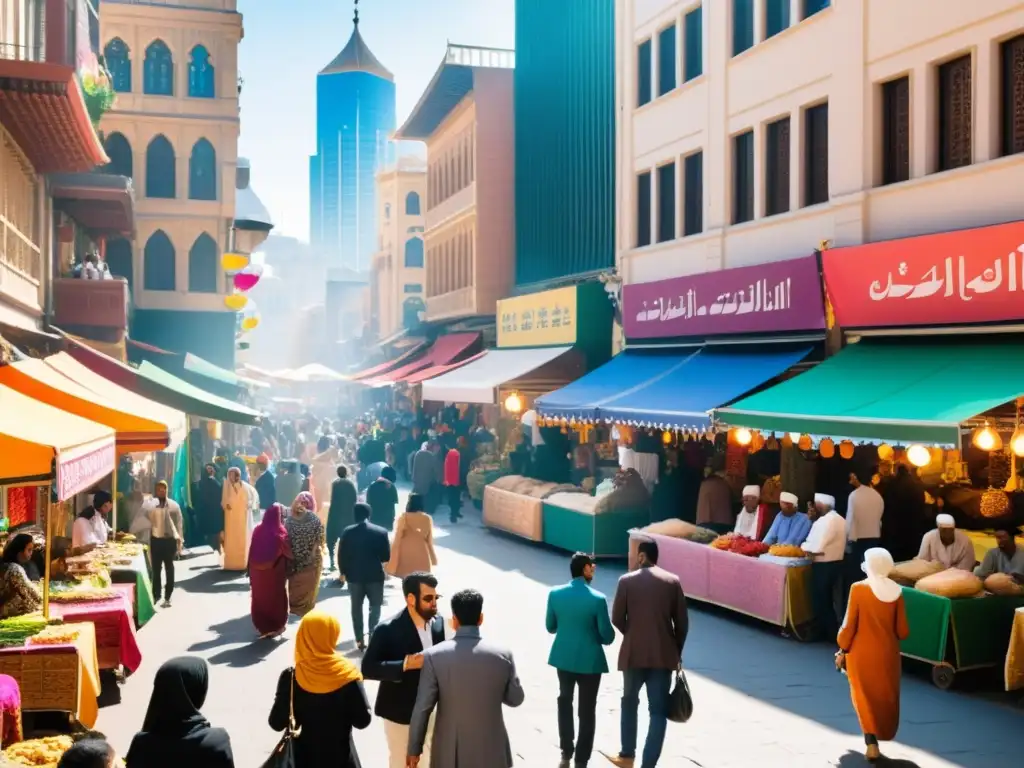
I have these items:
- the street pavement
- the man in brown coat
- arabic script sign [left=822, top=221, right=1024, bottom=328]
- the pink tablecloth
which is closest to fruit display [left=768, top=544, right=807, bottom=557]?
the street pavement

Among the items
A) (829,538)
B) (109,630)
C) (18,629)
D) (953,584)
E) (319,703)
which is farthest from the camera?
(829,538)

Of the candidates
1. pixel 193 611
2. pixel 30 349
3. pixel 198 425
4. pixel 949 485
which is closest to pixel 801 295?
pixel 949 485

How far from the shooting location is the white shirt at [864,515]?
1341 centimetres

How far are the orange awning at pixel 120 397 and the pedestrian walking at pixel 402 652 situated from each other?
25.8ft

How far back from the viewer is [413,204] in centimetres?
6041

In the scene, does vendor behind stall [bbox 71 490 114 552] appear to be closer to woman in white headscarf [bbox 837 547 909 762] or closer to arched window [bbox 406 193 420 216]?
woman in white headscarf [bbox 837 547 909 762]

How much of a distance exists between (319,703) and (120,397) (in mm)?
10793

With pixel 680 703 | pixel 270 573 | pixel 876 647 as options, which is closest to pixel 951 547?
pixel 876 647

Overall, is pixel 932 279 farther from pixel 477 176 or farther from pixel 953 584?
pixel 477 176

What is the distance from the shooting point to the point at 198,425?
30703 millimetres

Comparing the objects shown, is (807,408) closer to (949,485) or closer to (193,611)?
(949,485)

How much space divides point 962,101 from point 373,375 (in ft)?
84.6

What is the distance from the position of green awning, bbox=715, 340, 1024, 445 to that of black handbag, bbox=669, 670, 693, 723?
14.7ft

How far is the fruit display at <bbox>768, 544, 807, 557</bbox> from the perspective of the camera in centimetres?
1316
